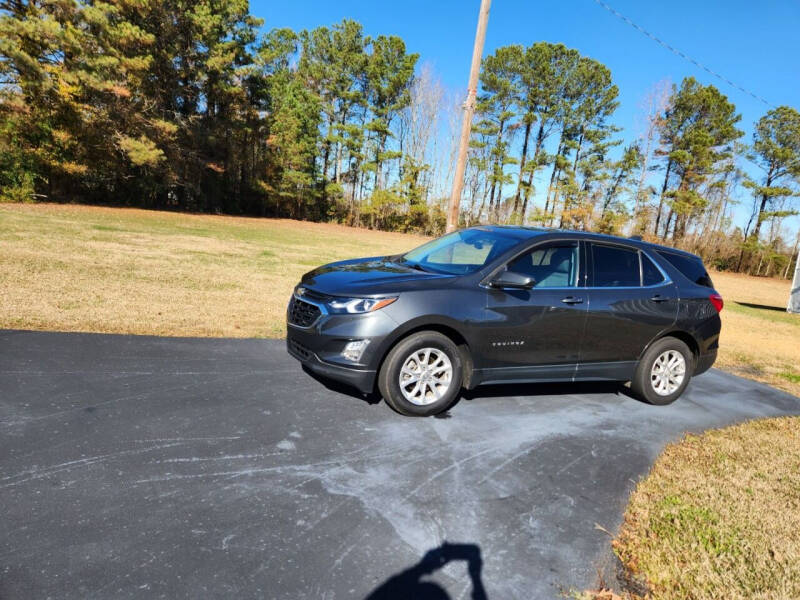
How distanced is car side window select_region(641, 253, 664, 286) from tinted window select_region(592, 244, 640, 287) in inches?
3.7

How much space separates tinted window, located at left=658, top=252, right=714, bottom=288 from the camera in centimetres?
545

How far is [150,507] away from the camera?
264 cm

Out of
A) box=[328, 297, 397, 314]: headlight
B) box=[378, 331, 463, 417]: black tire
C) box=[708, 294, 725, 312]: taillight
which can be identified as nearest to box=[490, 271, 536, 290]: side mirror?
box=[378, 331, 463, 417]: black tire

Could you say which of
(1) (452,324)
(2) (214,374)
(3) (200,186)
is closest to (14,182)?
(3) (200,186)

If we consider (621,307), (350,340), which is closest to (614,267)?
(621,307)

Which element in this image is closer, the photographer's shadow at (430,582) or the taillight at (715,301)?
the photographer's shadow at (430,582)

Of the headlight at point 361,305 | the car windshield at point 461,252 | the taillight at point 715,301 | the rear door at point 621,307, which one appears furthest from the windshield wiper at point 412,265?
the taillight at point 715,301

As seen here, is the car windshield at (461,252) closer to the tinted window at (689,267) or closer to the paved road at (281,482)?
the paved road at (281,482)

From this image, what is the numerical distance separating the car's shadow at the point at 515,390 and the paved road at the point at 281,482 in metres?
0.10

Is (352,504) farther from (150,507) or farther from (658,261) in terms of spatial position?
(658,261)

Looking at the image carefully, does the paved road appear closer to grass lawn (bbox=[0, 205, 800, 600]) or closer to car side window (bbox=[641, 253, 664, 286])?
grass lawn (bbox=[0, 205, 800, 600])

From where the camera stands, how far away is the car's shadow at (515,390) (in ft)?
15.0

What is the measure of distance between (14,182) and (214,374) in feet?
88.7

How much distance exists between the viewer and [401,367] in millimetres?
4090
